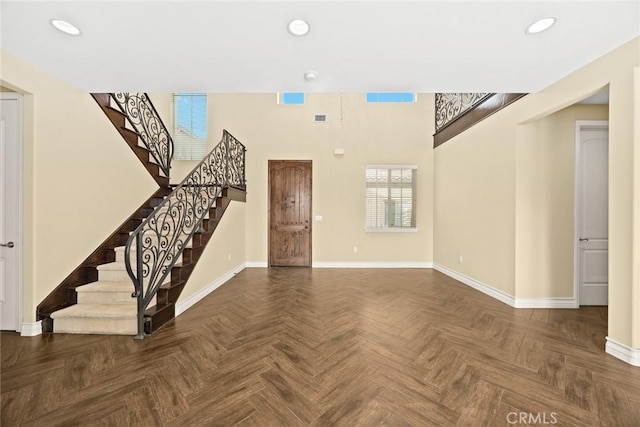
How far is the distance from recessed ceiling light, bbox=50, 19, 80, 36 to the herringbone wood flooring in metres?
2.74

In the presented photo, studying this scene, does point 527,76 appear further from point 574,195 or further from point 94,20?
point 94,20

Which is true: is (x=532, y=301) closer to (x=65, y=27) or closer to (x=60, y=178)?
(x=65, y=27)

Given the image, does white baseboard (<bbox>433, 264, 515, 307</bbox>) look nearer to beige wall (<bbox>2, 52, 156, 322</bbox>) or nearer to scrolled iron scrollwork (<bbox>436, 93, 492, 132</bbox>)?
scrolled iron scrollwork (<bbox>436, 93, 492, 132</bbox>)

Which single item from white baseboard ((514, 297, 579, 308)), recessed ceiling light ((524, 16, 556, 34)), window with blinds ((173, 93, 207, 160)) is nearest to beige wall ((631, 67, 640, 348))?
recessed ceiling light ((524, 16, 556, 34))

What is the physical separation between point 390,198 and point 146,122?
531cm

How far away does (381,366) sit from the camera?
2.17 metres

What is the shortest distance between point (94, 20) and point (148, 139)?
2.95 metres

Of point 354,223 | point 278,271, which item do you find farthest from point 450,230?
point 278,271

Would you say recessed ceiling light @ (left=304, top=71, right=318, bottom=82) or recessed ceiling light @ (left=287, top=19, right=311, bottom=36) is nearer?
recessed ceiling light @ (left=287, top=19, right=311, bottom=36)

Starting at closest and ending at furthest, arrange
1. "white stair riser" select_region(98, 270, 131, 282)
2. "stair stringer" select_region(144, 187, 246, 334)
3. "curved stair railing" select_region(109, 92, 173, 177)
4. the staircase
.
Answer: the staircase, "stair stringer" select_region(144, 187, 246, 334), "white stair riser" select_region(98, 270, 131, 282), "curved stair railing" select_region(109, 92, 173, 177)

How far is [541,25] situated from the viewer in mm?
1993

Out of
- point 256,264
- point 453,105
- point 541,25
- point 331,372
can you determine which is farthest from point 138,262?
point 453,105

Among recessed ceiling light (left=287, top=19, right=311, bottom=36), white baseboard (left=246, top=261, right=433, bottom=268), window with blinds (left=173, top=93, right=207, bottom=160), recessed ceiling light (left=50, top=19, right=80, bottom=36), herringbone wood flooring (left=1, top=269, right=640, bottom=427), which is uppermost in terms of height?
window with blinds (left=173, top=93, right=207, bottom=160)

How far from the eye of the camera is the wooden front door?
6422 millimetres
